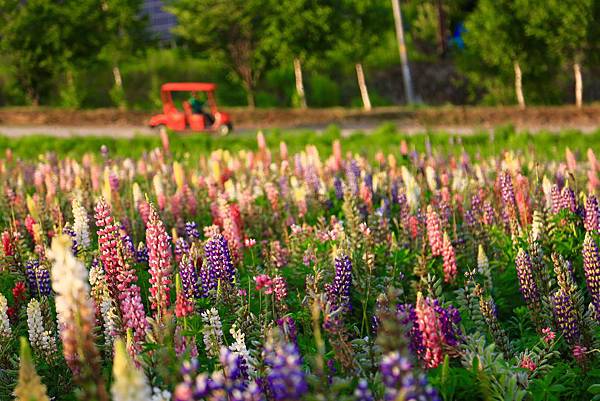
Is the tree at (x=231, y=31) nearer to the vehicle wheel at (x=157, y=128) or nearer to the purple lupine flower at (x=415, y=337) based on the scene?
the vehicle wheel at (x=157, y=128)

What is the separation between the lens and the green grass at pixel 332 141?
1332cm

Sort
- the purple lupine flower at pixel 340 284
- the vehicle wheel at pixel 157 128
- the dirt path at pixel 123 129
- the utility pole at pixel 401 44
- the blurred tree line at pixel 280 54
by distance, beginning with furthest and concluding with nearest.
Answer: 1. the utility pole at pixel 401 44
2. the blurred tree line at pixel 280 54
3. the vehicle wheel at pixel 157 128
4. the dirt path at pixel 123 129
5. the purple lupine flower at pixel 340 284

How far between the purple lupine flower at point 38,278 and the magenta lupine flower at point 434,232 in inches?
97.4

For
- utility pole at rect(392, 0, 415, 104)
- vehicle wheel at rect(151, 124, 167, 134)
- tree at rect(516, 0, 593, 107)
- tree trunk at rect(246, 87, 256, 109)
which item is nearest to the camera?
tree at rect(516, 0, 593, 107)

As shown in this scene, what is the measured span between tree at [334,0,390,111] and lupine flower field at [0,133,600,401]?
18272mm

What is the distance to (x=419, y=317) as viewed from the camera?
3.35 m

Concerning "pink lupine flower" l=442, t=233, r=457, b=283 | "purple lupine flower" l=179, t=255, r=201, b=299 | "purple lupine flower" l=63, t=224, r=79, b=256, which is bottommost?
"pink lupine flower" l=442, t=233, r=457, b=283

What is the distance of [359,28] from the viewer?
2608 centimetres

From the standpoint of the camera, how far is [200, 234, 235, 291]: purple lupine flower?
4.72 metres

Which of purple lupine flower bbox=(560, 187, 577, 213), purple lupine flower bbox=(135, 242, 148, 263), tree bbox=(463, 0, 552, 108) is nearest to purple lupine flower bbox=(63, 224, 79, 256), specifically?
purple lupine flower bbox=(135, 242, 148, 263)

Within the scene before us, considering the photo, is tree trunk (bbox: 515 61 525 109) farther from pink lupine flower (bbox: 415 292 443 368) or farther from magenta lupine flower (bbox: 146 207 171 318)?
pink lupine flower (bbox: 415 292 443 368)

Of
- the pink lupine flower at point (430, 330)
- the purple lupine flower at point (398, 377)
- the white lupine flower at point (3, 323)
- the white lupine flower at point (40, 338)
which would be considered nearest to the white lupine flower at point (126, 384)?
the purple lupine flower at point (398, 377)

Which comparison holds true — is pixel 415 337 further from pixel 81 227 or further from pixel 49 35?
pixel 49 35

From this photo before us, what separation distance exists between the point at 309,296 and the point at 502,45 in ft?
69.4
